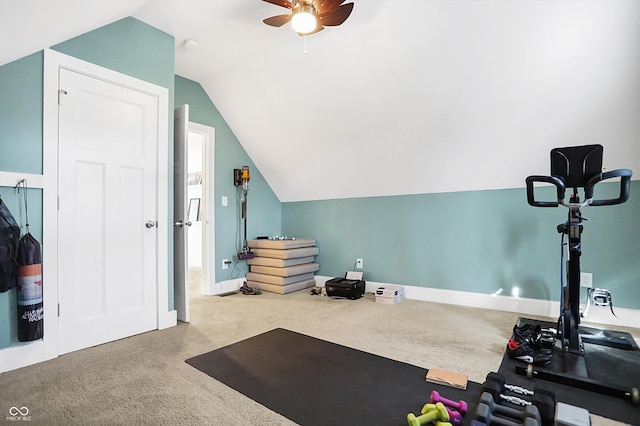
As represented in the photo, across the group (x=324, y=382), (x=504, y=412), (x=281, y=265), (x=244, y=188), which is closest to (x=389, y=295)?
(x=281, y=265)

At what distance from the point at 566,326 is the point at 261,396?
2074 mm

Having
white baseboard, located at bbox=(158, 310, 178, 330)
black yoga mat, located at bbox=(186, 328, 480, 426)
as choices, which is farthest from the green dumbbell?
white baseboard, located at bbox=(158, 310, 178, 330)

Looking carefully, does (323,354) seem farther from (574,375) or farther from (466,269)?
(466,269)

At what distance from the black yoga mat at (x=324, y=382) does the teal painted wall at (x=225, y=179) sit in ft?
6.96

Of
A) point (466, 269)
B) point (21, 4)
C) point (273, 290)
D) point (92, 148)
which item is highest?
point (21, 4)

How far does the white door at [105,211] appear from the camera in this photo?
7.90 ft

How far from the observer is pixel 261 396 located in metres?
1.78

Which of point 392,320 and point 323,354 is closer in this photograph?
point 323,354

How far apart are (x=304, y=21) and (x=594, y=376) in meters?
2.85

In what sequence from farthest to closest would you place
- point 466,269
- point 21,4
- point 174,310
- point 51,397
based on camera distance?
point 466,269 < point 174,310 < point 51,397 < point 21,4

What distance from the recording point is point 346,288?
395cm

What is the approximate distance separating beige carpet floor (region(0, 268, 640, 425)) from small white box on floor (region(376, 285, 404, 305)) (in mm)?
97

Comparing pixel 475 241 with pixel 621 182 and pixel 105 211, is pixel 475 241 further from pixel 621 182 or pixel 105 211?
pixel 105 211

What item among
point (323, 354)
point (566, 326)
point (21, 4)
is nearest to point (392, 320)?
point (323, 354)
